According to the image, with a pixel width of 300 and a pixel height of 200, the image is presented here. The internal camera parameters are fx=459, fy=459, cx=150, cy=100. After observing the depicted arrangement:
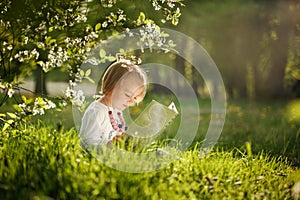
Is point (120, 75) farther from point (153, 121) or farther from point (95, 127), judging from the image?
point (153, 121)

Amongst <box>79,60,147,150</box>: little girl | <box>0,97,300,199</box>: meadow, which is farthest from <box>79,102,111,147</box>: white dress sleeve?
<box>0,97,300,199</box>: meadow

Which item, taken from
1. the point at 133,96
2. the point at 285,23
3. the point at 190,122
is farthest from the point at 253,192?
the point at 285,23

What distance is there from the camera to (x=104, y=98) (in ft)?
13.8

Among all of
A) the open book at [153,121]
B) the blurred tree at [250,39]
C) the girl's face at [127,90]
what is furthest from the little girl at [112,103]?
the blurred tree at [250,39]

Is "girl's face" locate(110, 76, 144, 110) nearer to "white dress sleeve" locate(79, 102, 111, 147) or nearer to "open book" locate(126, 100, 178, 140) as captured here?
"white dress sleeve" locate(79, 102, 111, 147)

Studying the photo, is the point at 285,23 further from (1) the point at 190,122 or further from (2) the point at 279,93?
(1) the point at 190,122

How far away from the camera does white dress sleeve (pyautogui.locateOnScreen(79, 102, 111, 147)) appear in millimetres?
4012

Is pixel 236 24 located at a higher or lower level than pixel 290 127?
higher

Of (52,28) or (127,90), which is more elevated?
(52,28)

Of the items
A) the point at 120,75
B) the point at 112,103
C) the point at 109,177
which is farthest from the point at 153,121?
the point at 109,177

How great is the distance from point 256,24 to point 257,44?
720 millimetres

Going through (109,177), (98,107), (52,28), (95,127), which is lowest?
(109,177)

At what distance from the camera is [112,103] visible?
420 centimetres

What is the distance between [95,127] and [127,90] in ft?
1.44
